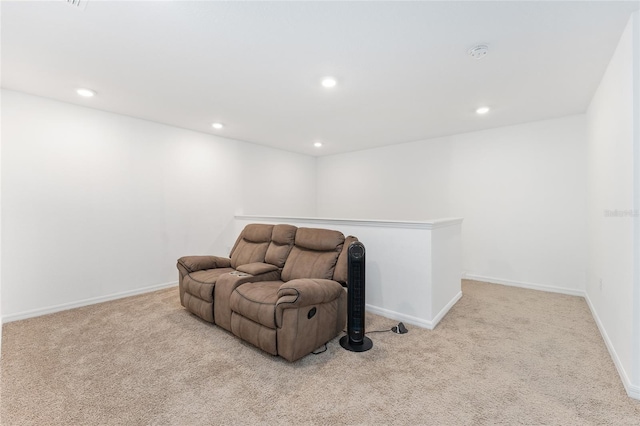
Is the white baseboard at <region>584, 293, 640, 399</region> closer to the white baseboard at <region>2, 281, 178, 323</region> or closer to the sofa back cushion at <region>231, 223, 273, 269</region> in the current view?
the sofa back cushion at <region>231, 223, 273, 269</region>

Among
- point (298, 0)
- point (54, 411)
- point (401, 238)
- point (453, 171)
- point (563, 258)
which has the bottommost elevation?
point (54, 411)

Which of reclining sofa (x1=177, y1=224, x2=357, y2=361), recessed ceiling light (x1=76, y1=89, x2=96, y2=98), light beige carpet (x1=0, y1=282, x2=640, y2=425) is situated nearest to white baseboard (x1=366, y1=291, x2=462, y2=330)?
light beige carpet (x1=0, y1=282, x2=640, y2=425)

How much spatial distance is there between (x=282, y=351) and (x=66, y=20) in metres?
2.75

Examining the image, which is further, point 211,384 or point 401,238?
point 401,238

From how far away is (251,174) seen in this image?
5.15 m

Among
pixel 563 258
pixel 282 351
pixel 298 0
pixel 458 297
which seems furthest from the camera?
pixel 563 258

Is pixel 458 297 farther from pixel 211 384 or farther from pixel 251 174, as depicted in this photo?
pixel 251 174

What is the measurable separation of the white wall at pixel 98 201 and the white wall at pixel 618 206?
4.74 metres

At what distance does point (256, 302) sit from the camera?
220 cm

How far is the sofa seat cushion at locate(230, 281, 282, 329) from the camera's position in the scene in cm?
210

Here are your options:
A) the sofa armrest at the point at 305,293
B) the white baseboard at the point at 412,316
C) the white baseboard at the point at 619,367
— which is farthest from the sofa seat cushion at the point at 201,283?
the white baseboard at the point at 619,367

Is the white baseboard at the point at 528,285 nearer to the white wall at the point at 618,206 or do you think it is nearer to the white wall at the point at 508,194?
the white wall at the point at 508,194

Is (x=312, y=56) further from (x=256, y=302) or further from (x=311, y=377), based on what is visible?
(x=311, y=377)

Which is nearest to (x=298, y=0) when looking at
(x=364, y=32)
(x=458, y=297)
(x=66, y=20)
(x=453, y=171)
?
(x=364, y=32)
